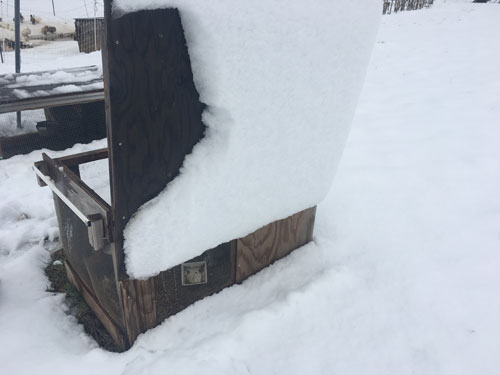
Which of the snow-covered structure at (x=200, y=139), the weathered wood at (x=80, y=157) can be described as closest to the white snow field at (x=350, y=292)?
the snow-covered structure at (x=200, y=139)

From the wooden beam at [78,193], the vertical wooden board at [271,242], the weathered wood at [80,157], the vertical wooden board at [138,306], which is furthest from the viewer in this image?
the vertical wooden board at [271,242]

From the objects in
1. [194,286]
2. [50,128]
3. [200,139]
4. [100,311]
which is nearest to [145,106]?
[200,139]

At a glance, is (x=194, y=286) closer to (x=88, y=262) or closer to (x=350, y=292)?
(x=88, y=262)

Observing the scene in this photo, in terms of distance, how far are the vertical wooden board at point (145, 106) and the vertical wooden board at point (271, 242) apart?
70cm

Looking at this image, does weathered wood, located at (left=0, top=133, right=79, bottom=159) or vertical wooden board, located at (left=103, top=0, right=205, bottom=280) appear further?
weathered wood, located at (left=0, top=133, right=79, bottom=159)

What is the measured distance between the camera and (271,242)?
2.11m

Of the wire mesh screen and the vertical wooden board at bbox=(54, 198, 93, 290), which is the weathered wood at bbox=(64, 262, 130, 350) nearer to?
the vertical wooden board at bbox=(54, 198, 93, 290)

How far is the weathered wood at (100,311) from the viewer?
1.70 metres

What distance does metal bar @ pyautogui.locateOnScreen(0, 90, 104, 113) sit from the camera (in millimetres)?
3158

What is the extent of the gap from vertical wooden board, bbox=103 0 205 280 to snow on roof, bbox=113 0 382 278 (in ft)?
0.11

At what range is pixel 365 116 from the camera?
448 centimetres

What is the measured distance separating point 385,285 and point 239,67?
1.47 meters

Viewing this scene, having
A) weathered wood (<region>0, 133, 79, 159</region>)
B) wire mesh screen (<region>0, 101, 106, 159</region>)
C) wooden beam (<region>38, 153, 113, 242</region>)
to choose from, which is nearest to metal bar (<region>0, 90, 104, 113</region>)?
wire mesh screen (<region>0, 101, 106, 159</region>)

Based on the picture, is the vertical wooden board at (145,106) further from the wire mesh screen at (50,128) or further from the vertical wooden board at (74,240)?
the wire mesh screen at (50,128)
